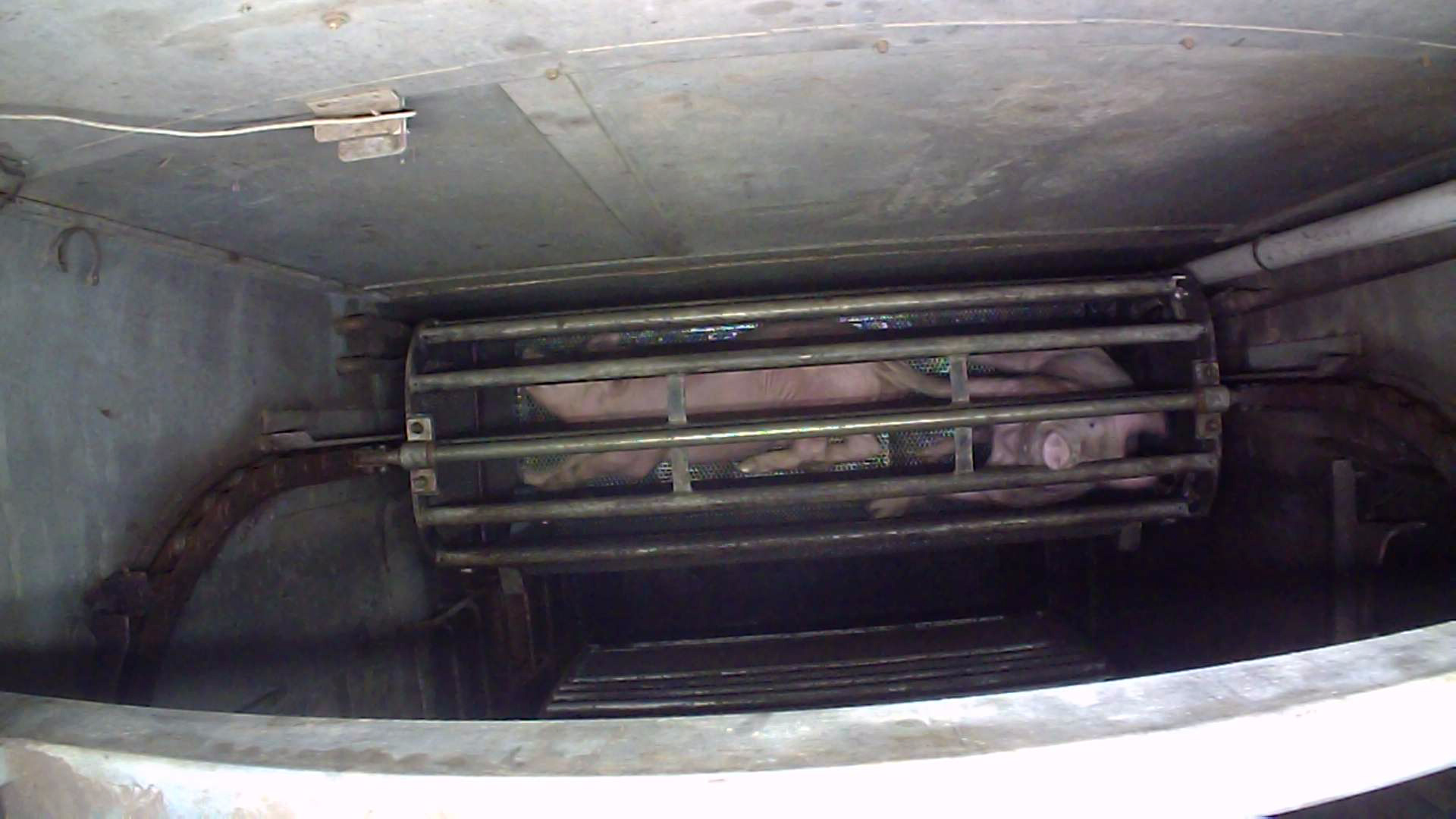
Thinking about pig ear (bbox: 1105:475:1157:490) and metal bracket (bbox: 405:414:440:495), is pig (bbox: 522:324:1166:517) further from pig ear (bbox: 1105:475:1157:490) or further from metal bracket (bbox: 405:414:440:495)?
metal bracket (bbox: 405:414:440:495)

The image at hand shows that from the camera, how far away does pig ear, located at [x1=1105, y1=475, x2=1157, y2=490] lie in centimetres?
254

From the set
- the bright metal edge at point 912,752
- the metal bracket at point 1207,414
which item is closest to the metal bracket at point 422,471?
the bright metal edge at point 912,752

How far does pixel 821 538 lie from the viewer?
2.47 meters

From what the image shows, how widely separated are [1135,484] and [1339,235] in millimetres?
929

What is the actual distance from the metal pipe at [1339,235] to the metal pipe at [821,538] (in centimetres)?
69

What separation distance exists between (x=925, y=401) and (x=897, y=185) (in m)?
0.96

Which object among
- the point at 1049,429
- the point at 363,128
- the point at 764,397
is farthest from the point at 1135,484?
the point at 363,128

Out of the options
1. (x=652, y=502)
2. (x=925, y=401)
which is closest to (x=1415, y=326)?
(x=925, y=401)

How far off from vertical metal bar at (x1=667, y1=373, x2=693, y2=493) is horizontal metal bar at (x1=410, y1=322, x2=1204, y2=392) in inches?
1.5

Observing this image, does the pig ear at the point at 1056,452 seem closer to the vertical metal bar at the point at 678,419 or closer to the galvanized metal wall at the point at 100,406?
the vertical metal bar at the point at 678,419

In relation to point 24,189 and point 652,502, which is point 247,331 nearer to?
point 24,189

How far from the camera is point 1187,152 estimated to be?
157cm

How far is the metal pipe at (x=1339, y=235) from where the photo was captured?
5.27 ft

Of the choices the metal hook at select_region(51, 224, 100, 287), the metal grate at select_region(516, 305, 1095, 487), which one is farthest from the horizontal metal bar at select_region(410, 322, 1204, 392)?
the metal hook at select_region(51, 224, 100, 287)
